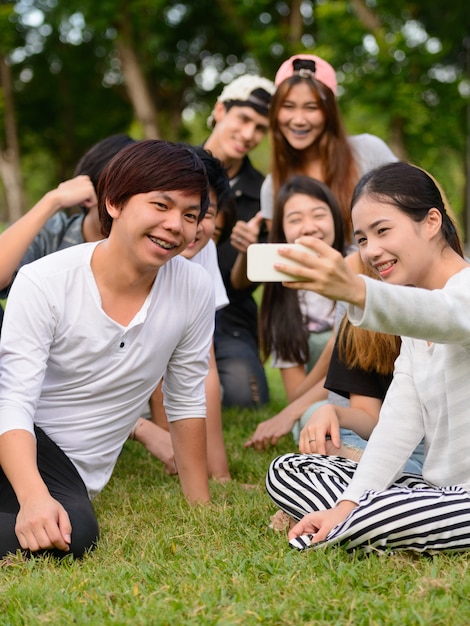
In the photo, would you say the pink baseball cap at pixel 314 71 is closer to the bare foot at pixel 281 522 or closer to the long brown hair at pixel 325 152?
the long brown hair at pixel 325 152

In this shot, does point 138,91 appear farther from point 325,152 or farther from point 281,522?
point 281,522

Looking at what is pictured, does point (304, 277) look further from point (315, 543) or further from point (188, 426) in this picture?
point (188, 426)

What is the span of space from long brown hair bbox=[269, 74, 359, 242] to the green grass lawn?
229cm

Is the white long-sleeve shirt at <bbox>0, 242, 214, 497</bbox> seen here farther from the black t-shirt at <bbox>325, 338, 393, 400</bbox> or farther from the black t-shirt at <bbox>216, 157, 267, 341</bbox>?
the black t-shirt at <bbox>216, 157, 267, 341</bbox>

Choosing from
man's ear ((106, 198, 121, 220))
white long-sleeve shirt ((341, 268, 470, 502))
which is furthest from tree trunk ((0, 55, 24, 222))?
white long-sleeve shirt ((341, 268, 470, 502))

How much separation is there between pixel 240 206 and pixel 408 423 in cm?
307

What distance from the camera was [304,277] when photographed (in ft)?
6.93

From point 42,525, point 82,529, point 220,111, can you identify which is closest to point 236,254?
point 220,111

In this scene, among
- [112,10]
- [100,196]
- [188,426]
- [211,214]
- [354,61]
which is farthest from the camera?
[112,10]

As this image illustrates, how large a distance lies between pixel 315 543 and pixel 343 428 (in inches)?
30.2

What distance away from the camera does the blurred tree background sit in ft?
55.2

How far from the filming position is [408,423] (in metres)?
2.90

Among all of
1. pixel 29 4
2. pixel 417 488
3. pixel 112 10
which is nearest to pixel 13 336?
pixel 417 488

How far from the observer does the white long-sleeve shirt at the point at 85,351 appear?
2992mm
